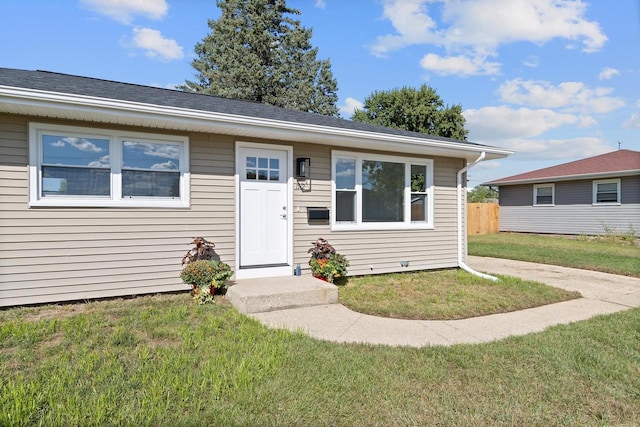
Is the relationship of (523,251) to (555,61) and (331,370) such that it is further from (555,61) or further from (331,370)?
(331,370)

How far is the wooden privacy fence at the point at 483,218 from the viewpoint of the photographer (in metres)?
17.7

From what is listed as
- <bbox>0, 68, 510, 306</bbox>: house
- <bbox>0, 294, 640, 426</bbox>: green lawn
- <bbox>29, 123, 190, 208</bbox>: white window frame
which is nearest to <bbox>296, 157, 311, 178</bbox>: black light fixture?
<bbox>0, 68, 510, 306</bbox>: house

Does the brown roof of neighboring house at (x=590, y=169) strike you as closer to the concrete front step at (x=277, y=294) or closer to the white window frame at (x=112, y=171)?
the concrete front step at (x=277, y=294)

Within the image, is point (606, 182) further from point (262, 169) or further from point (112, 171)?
point (112, 171)

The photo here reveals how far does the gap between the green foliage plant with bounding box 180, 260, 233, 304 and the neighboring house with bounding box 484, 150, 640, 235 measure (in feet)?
51.2

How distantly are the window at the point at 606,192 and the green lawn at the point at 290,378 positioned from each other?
13535mm

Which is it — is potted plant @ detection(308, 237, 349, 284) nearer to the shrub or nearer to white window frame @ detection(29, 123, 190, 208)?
the shrub

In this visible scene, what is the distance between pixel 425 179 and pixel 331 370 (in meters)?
5.24

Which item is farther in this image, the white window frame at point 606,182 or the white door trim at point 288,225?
the white window frame at point 606,182

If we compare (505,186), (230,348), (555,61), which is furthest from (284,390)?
(505,186)

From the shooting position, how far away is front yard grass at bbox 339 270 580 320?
4.36m

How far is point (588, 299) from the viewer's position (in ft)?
16.6

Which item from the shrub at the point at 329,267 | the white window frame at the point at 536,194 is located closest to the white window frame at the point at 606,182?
the white window frame at the point at 536,194

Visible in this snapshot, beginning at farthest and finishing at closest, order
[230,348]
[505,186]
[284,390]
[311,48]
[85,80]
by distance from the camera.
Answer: [311,48] → [505,186] → [85,80] → [230,348] → [284,390]
